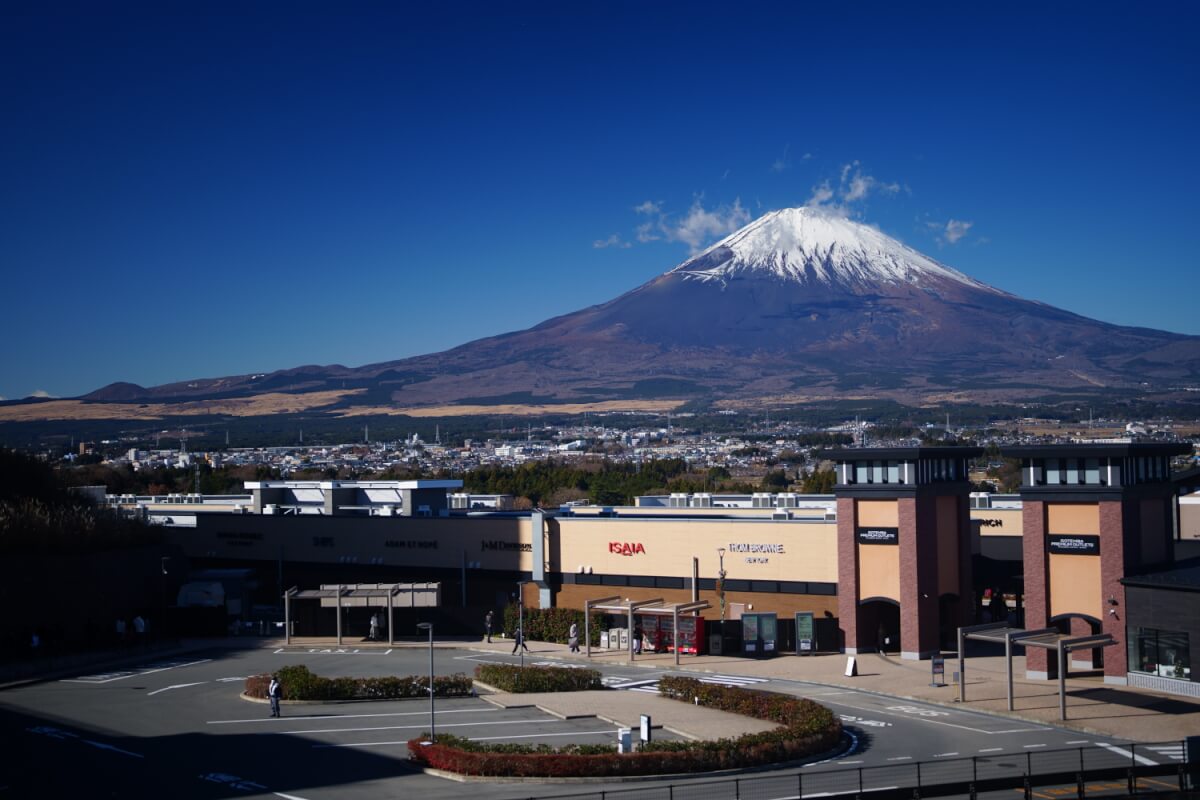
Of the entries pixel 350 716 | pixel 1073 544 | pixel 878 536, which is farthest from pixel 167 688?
pixel 1073 544

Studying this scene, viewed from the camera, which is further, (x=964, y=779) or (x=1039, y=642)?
(x=1039, y=642)

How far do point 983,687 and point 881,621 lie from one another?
7668 mm

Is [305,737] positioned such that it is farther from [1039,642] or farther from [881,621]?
[881,621]

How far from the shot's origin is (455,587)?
53.3m

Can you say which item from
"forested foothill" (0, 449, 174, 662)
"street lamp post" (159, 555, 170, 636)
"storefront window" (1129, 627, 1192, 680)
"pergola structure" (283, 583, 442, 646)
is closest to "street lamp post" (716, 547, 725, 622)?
"pergola structure" (283, 583, 442, 646)

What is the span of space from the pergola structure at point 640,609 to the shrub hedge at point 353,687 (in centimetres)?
831

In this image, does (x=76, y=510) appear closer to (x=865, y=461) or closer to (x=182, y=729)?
(x=182, y=729)

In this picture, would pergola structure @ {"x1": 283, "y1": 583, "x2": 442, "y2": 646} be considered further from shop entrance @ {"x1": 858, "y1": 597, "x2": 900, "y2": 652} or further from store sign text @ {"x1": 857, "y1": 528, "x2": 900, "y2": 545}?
store sign text @ {"x1": 857, "y1": 528, "x2": 900, "y2": 545}

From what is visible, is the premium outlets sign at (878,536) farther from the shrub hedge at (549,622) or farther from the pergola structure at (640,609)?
the shrub hedge at (549,622)

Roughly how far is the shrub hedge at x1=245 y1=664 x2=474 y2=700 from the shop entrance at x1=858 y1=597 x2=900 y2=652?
13.9 metres

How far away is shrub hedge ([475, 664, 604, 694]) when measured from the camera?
118 ft

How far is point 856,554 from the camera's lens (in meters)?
42.6

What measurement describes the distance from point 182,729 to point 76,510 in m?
19.5

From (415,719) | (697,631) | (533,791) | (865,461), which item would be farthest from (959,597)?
(533,791)
